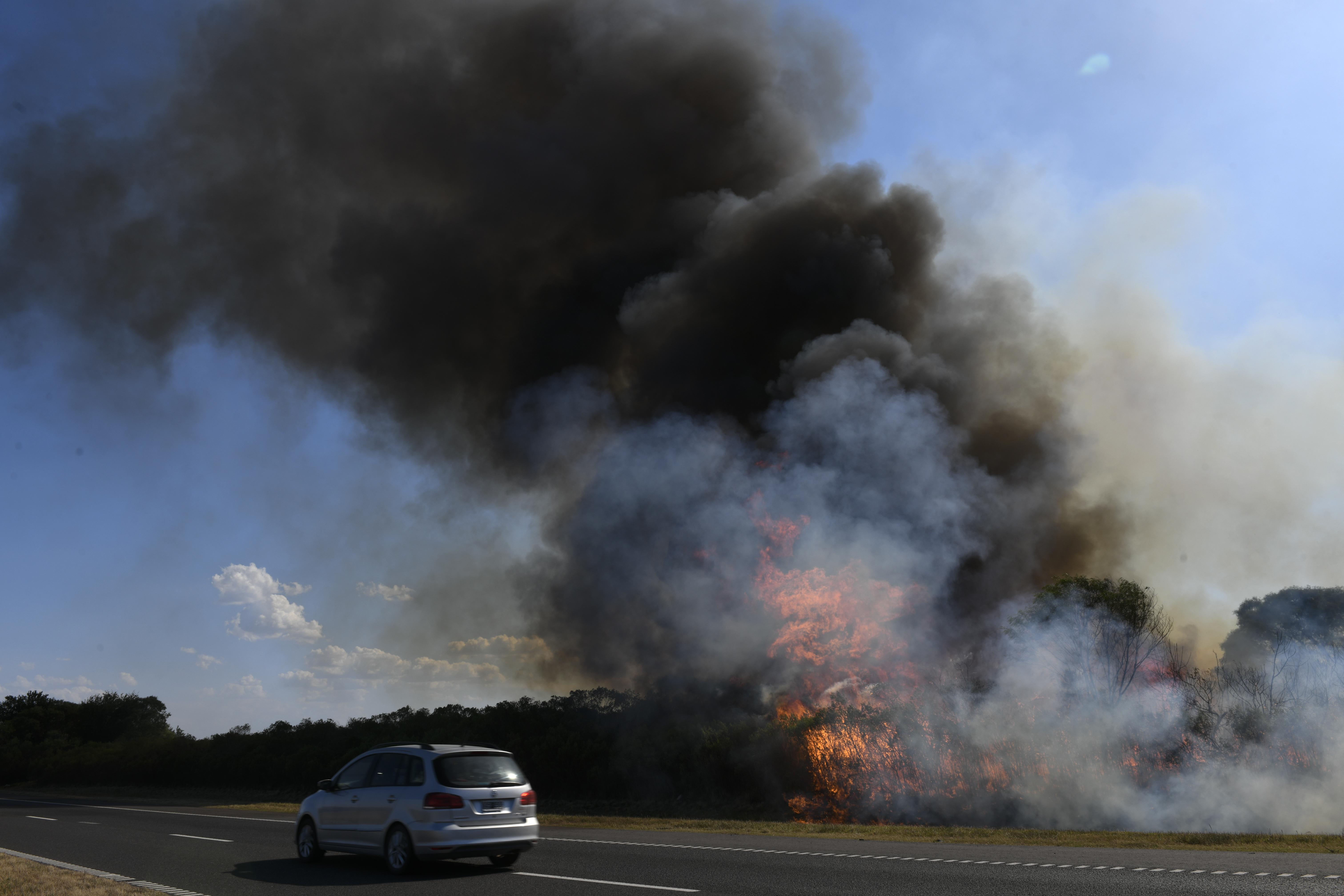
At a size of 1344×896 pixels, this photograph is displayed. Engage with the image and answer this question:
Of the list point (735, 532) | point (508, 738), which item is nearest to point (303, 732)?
point (508, 738)

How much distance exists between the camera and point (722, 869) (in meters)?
10.6

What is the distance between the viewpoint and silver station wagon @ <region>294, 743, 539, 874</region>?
34.2 ft

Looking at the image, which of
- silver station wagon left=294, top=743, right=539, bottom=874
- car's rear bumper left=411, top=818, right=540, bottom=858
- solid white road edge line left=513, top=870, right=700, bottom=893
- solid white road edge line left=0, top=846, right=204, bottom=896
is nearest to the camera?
solid white road edge line left=513, top=870, right=700, bottom=893

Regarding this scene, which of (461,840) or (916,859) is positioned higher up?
(461,840)

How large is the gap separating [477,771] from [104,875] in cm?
502

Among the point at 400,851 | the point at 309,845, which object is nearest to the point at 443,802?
the point at 400,851

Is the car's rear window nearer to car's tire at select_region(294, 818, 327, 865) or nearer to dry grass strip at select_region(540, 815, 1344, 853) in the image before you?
car's tire at select_region(294, 818, 327, 865)

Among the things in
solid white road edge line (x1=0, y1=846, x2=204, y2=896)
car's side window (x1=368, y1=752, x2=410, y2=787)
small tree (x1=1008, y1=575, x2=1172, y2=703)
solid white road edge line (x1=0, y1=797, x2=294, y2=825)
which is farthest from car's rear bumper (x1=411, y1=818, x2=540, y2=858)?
small tree (x1=1008, y1=575, x2=1172, y2=703)

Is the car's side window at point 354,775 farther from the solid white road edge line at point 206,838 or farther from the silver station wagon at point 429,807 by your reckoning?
the solid white road edge line at point 206,838

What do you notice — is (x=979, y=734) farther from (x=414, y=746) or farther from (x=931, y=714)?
(x=414, y=746)

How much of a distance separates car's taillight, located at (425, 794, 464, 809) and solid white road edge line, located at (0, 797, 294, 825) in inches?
487

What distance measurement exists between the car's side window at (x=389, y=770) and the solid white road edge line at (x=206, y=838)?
6.00m

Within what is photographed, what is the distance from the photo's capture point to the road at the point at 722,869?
29.3 feet

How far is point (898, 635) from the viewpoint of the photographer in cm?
2827
